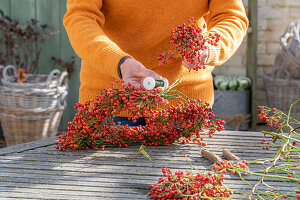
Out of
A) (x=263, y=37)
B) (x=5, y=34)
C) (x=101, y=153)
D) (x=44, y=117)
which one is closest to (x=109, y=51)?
(x=101, y=153)

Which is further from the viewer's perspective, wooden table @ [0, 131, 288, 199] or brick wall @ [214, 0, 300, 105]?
brick wall @ [214, 0, 300, 105]

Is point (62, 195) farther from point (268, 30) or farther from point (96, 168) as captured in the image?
point (268, 30)

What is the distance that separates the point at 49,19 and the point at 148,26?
2321mm

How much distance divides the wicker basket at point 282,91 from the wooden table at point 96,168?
1.92 m

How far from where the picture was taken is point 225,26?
1361 millimetres

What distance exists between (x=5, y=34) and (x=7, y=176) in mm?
2694

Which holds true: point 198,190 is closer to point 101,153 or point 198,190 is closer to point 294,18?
point 101,153

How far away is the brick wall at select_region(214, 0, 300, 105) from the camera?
12.3ft

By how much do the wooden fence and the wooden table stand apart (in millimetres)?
2406

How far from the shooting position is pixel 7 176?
1015 mm

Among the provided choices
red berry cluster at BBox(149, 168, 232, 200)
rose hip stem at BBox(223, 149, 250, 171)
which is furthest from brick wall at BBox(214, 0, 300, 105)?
red berry cluster at BBox(149, 168, 232, 200)

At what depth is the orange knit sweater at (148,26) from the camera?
135cm

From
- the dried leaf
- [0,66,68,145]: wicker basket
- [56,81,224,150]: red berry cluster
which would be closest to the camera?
[56,81,224,150]: red berry cluster

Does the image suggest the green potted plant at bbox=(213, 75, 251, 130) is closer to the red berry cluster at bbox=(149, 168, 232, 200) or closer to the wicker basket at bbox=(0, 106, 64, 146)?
the wicker basket at bbox=(0, 106, 64, 146)
